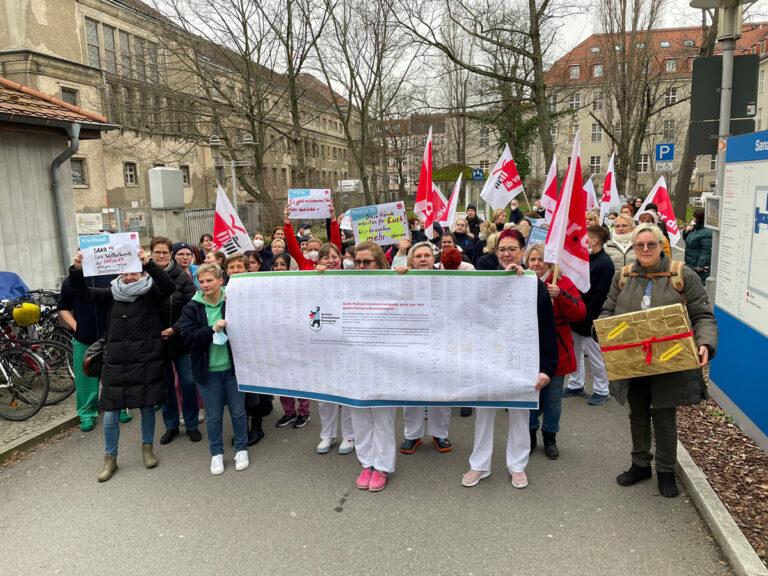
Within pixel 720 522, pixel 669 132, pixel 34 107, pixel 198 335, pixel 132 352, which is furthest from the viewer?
pixel 669 132

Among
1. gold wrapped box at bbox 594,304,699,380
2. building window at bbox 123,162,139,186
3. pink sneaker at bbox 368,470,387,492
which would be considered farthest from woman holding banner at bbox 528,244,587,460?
building window at bbox 123,162,139,186

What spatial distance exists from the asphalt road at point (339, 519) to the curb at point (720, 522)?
0.25 feet

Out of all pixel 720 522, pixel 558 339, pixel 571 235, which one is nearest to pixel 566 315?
pixel 558 339

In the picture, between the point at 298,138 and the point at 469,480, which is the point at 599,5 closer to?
the point at 298,138

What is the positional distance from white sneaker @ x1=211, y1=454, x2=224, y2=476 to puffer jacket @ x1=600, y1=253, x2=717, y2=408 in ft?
11.2

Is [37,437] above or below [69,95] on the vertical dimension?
below

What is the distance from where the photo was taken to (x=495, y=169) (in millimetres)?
10484

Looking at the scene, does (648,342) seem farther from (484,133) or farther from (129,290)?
(484,133)

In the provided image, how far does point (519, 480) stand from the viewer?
471 centimetres

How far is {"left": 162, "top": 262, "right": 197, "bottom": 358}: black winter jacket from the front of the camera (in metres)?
5.42

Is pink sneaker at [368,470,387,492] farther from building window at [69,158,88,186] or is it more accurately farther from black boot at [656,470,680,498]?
building window at [69,158,88,186]

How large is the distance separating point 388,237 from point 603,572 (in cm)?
556

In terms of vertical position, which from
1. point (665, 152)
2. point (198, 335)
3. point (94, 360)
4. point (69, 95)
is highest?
point (69, 95)

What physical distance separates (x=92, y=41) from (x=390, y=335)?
1520 inches
